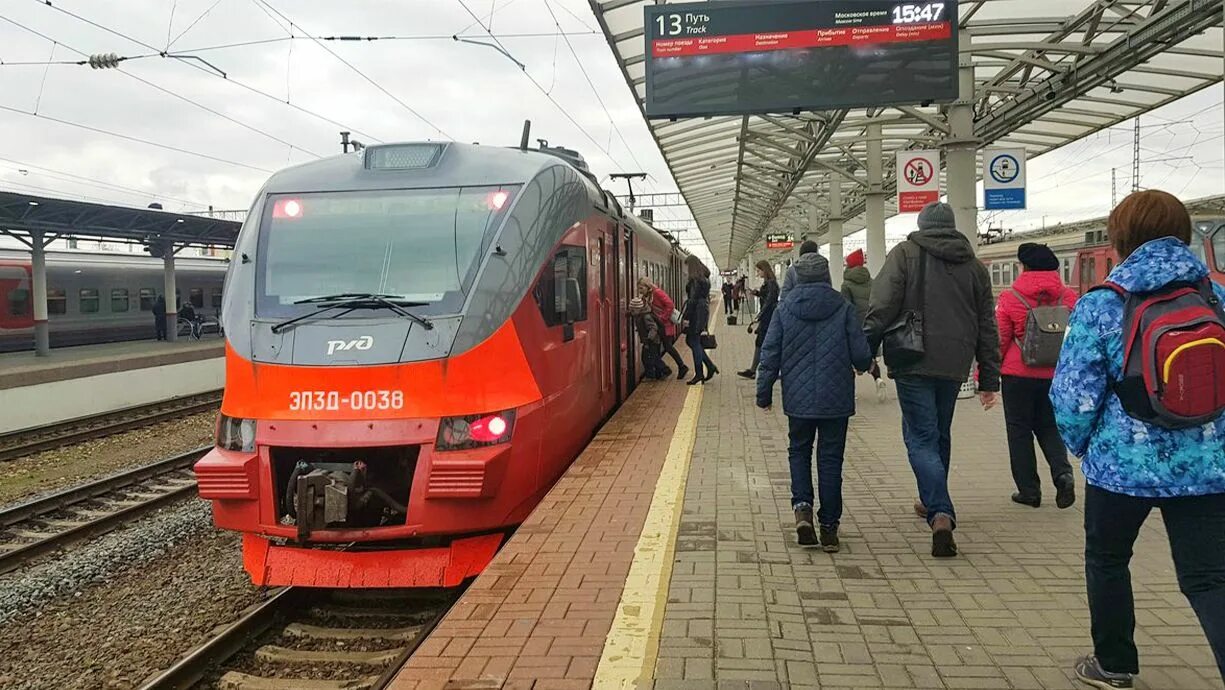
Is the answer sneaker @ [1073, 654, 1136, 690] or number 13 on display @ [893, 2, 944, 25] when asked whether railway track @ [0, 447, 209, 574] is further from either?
number 13 on display @ [893, 2, 944, 25]

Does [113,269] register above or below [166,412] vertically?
above

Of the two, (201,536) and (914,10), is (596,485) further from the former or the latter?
(914,10)

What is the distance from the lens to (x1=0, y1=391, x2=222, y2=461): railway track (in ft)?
37.0

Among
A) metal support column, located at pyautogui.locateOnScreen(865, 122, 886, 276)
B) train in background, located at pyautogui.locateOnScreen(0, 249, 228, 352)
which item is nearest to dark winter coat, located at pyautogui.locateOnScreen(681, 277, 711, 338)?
metal support column, located at pyautogui.locateOnScreen(865, 122, 886, 276)

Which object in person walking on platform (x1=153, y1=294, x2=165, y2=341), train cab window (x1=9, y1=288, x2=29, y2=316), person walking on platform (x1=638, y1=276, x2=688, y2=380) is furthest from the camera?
person walking on platform (x1=153, y1=294, x2=165, y2=341)

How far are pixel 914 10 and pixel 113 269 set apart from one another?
1060 inches

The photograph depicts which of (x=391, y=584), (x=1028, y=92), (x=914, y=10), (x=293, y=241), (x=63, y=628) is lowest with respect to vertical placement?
(x=63, y=628)

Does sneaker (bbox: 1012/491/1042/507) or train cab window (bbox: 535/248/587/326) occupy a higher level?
train cab window (bbox: 535/248/587/326)

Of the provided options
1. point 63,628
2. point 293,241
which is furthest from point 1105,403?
point 63,628

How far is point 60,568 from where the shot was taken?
6562 millimetres

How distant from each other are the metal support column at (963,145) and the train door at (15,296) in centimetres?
2441

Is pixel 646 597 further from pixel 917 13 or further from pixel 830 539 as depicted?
pixel 917 13

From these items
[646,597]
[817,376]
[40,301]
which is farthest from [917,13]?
[40,301]

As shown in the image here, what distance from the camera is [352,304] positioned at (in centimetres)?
523
